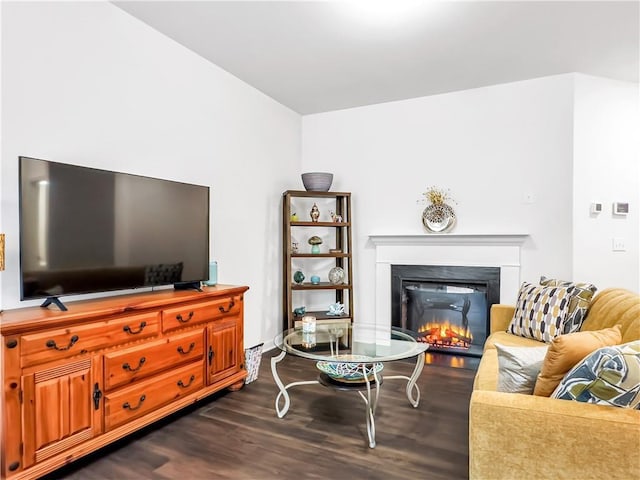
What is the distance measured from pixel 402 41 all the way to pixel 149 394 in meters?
2.96

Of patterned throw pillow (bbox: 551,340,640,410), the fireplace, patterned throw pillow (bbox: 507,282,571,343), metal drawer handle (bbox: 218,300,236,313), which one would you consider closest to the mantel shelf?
the fireplace

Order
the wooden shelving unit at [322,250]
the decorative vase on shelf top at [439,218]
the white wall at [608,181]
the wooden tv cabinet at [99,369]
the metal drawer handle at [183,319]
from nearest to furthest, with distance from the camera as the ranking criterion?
the wooden tv cabinet at [99,369] → the metal drawer handle at [183,319] → the white wall at [608,181] → the decorative vase on shelf top at [439,218] → the wooden shelving unit at [322,250]

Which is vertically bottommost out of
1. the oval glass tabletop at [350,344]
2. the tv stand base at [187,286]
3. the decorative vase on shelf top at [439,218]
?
the oval glass tabletop at [350,344]

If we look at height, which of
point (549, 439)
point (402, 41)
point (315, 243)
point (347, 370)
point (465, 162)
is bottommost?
point (347, 370)

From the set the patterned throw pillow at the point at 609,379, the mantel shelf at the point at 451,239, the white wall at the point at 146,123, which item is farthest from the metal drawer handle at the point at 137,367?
the mantel shelf at the point at 451,239

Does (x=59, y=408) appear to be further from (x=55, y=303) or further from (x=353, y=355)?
(x=353, y=355)

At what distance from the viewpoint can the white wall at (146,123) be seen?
2.21 metres

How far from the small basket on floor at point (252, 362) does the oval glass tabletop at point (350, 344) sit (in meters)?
0.36

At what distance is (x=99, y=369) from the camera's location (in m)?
2.13

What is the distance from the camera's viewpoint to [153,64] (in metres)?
2.98

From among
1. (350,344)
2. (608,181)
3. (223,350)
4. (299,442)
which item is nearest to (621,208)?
(608,181)

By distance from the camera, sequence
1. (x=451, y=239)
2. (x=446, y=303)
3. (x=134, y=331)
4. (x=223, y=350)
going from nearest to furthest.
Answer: (x=134, y=331)
(x=223, y=350)
(x=451, y=239)
(x=446, y=303)

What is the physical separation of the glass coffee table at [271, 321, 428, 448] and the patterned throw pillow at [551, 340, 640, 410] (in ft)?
3.66

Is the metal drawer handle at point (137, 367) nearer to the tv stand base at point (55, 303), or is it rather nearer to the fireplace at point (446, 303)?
the tv stand base at point (55, 303)
